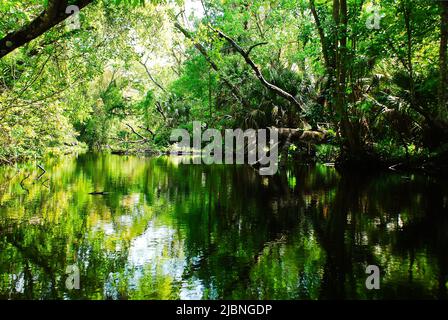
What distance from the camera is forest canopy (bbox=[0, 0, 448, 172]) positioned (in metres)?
11.6

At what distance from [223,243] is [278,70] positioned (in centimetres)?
1993

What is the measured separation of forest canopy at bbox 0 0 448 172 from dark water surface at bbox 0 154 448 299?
2.74 m

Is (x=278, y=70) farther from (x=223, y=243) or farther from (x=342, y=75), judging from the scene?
(x=223, y=243)

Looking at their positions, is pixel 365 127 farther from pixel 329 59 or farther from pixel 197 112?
pixel 197 112

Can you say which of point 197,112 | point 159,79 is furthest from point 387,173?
point 159,79

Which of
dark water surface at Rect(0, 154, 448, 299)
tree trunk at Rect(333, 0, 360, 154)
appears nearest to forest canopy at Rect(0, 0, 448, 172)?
tree trunk at Rect(333, 0, 360, 154)

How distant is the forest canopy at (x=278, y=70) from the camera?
11.6 meters

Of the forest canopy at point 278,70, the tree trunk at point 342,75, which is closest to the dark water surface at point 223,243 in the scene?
the forest canopy at point 278,70

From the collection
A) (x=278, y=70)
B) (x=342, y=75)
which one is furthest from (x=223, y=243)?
(x=278, y=70)

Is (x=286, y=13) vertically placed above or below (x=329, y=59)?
above

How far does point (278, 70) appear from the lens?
25094 mm

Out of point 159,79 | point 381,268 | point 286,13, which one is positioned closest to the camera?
point 381,268
